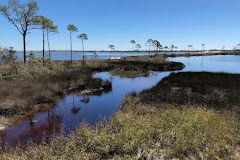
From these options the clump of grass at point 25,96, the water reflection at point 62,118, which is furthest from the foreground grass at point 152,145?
the clump of grass at point 25,96

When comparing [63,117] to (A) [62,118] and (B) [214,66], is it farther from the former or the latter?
(B) [214,66]

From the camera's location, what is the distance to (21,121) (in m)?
7.16

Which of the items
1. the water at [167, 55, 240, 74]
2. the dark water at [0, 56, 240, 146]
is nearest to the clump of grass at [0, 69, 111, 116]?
the dark water at [0, 56, 240, 146]

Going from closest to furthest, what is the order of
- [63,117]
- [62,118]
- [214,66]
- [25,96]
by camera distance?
[62,118] < [63,117] < [25,96] < [214,66]

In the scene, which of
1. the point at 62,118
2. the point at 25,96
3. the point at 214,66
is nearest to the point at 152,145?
the point at 62,118

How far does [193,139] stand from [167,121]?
1458 mm

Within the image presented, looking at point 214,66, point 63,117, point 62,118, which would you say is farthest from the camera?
point 214,66

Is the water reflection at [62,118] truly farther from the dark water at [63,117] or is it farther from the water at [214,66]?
the water at [214,66]

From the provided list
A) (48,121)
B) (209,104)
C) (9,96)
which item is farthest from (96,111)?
(209,104)

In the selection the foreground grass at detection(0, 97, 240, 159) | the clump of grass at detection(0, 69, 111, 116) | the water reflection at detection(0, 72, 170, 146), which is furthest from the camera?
the clump of grass at detection(0, 69, 111, 116)

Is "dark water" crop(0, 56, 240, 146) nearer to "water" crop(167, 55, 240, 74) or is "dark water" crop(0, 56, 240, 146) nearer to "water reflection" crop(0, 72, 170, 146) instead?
"water reflection" crop(0, 72, 170, 146)

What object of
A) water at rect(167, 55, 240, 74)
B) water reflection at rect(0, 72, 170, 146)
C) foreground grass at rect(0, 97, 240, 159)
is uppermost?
water at rect(167, 55, 240, 74)

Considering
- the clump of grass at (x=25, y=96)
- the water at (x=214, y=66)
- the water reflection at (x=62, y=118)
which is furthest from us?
the water at (x=214, y=66)

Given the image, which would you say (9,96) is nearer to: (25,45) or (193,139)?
(193,139)
